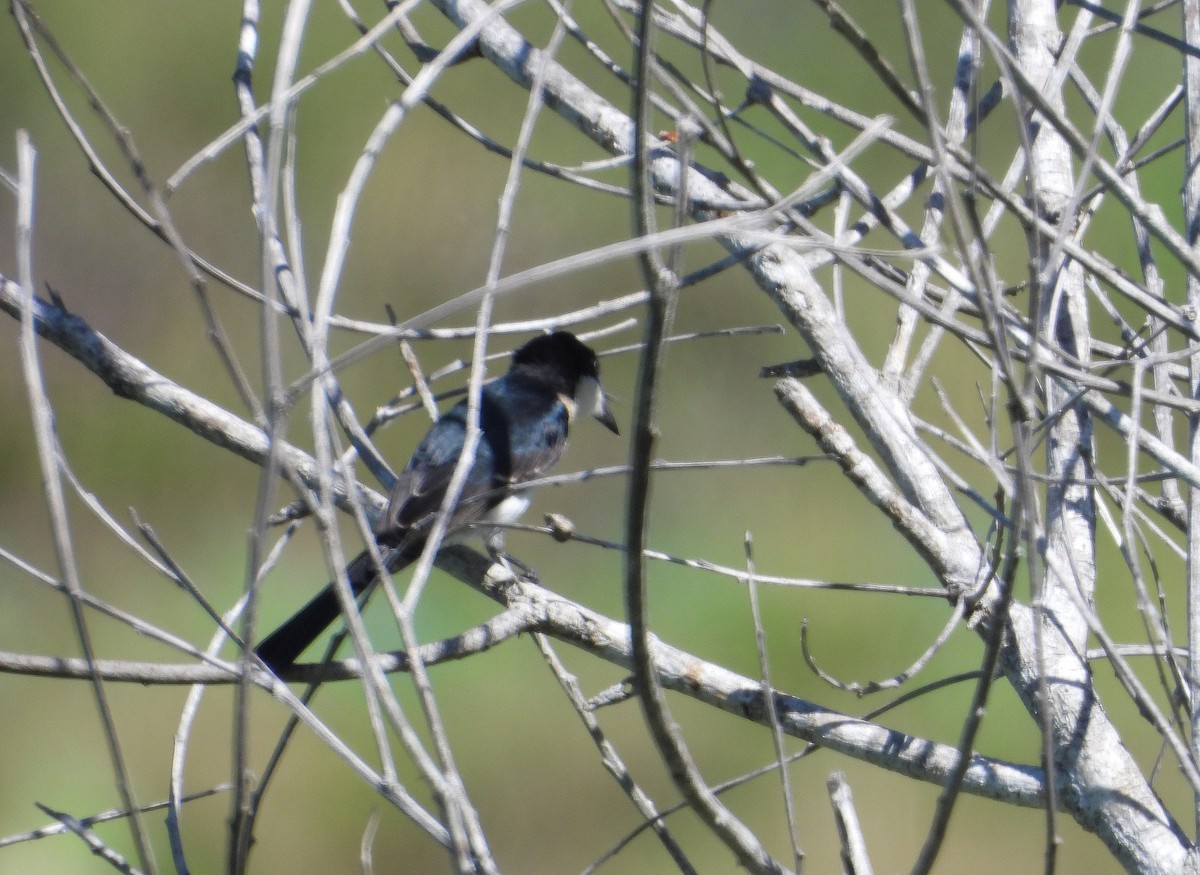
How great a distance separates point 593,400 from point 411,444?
0.90m

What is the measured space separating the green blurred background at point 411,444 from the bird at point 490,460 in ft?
1.43

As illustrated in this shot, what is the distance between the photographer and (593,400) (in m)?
4.54

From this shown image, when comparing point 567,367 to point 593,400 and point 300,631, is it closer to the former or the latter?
point 593,400

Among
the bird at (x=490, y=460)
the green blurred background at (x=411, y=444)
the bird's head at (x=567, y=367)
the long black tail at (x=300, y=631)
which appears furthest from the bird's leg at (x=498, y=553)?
the green blurred background at (x=411, y=444)

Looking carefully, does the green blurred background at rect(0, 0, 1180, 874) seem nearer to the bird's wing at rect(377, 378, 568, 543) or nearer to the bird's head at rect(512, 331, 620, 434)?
the bird's head at rect(512, 331, 620, 434)

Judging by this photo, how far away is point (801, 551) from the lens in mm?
5090

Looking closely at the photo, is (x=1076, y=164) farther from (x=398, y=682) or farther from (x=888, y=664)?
(x=398, y=682)

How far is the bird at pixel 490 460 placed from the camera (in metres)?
2.54

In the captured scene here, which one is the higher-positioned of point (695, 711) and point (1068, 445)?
point (695, 711)

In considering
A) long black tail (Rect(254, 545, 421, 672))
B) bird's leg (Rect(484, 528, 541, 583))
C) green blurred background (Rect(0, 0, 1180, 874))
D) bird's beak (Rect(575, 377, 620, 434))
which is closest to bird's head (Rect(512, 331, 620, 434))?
bird's beak (Rect(575, 377, 620, 434))

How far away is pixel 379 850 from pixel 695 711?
1.51 metres

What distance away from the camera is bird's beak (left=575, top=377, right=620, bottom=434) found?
14.7 ft

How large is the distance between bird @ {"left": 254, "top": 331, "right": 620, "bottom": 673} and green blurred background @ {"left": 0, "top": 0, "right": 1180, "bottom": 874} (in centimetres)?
44

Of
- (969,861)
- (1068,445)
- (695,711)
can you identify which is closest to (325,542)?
(1068,445)
